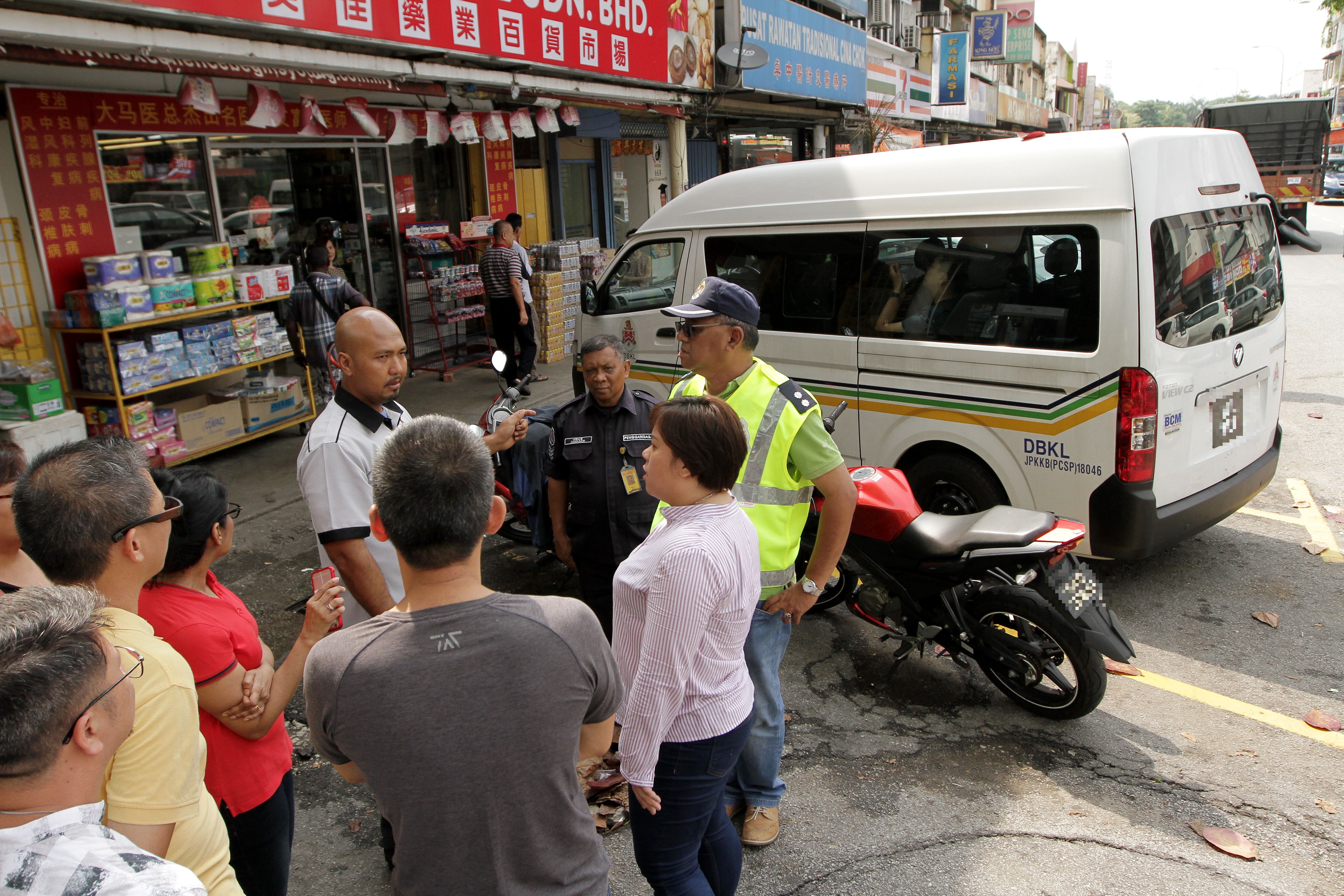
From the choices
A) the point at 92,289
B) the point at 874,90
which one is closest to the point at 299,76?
the point at 92,289

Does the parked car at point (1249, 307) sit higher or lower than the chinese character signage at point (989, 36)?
lower

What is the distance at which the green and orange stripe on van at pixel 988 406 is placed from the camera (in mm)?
4316

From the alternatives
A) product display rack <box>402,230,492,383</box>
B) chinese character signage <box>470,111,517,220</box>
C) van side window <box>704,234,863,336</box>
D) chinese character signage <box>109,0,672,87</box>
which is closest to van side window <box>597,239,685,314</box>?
van side window <box>704,234,863,336</box>

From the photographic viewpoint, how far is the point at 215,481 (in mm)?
2225

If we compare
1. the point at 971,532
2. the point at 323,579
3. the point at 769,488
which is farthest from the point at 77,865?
the point at 971,532

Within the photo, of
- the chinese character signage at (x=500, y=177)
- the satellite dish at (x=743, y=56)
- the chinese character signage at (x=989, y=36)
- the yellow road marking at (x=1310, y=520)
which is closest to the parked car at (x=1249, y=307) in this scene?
the yellow road marking at (x=1310, y=520)

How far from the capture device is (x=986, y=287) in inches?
186

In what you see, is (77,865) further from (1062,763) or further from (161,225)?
(161,225)

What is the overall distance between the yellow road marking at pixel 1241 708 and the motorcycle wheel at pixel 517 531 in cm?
325

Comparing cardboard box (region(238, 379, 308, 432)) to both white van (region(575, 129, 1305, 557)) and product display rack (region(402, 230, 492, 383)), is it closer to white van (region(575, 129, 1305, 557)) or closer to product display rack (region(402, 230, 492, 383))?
product display rack (region(402, 230, 492, 383))

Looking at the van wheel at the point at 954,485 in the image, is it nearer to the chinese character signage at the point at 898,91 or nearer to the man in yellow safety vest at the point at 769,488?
the man in yellow safety vest at the point at 769,488

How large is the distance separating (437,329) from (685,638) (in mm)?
8606

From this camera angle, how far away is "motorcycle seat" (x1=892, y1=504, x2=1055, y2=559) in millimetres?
3629

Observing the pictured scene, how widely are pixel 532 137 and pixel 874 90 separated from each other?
1141 centimetres
